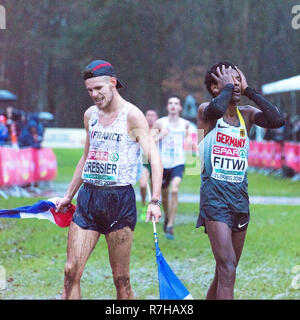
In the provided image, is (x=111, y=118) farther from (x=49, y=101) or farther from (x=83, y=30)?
(x=49, y=101)

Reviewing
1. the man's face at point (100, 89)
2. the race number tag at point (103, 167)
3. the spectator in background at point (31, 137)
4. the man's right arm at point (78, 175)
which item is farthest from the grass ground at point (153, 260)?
the spectator in background at point (31, 137)

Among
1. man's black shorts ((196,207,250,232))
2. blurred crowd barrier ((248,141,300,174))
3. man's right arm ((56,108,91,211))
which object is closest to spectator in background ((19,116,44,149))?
blurred crowd barrier ((248,141,300,174))

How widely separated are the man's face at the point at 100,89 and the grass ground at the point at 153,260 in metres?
2.51

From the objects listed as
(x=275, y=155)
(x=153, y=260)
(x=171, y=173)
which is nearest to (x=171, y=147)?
(x=171, y=173)

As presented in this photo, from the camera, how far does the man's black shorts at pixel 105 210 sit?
4.65m

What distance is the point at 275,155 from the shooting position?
21.3 m

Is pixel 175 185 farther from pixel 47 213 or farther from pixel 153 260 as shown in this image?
pixel 47 213

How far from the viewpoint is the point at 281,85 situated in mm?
21656

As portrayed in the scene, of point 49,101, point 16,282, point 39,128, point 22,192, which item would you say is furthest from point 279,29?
point 16,282

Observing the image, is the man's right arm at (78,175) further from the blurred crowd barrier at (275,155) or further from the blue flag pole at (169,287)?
the blurred crowd barrier at (275,155)

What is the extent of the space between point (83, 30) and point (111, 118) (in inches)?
808

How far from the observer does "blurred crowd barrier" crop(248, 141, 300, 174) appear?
63.0 ft

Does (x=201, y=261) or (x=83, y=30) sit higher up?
(x=83, y=30)

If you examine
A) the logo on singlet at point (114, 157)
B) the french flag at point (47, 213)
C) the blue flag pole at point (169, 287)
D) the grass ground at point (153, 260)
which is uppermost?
the logo on singlet at point (114, 157)
